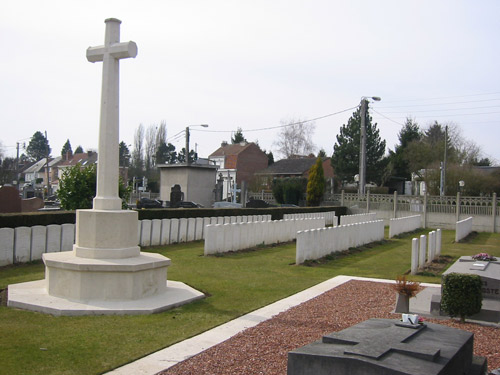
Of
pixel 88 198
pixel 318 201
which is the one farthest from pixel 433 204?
pixel 88 198

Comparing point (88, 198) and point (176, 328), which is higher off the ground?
point (88, 198)

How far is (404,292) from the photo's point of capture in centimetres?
758

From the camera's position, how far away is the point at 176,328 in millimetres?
6812

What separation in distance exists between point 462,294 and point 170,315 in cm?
443

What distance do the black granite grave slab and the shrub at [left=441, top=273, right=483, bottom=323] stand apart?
2.39 metres

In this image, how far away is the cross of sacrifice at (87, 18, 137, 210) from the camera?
8.64 meters

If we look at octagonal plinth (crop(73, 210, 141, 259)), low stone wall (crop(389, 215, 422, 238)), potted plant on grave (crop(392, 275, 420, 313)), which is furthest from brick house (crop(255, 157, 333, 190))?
potted plant on grave (crop(392, 275, 420, 313))

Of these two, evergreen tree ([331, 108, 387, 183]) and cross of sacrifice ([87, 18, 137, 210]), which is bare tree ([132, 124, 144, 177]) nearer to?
evergreen tree ([331, 108, 387, 183])

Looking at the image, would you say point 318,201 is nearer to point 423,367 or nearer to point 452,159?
point 452,159

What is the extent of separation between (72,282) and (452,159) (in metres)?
51.0

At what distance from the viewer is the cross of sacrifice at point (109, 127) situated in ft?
28.3

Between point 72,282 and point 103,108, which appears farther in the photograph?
point 103,108

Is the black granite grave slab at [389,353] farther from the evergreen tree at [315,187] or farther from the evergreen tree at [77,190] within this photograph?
the evergreen tree at [315,187]

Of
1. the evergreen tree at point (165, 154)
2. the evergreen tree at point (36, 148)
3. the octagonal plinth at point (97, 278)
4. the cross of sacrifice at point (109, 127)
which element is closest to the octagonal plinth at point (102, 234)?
the octagonal plinth at point (97, 278)
